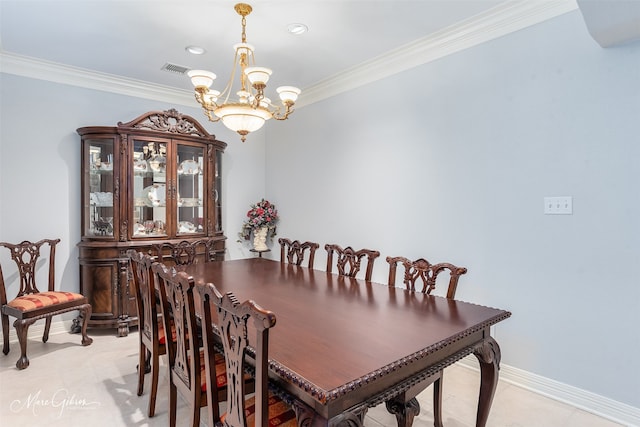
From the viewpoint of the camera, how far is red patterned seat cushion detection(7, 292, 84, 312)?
2.86 meters

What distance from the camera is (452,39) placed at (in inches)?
112

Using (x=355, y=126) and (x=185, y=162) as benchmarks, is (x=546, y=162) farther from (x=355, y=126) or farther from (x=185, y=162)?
(x=185, y=162)

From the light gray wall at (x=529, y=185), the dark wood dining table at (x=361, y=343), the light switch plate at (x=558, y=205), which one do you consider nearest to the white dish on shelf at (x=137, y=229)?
the dark wood dining table at (x=361, y=343)

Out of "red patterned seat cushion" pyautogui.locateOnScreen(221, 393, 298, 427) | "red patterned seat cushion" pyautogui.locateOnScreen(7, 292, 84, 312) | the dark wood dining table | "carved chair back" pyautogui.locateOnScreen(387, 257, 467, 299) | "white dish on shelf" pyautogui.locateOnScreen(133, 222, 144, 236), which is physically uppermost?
"white dish on shelf" pyautogui.locateOnScreen(133, 222, 144, 236)

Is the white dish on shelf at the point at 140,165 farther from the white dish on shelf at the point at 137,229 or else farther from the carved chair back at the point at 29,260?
the carved chair back at the point at 29,260

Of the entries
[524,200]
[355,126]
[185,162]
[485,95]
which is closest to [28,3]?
[185,162]

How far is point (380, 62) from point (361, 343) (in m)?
2.79

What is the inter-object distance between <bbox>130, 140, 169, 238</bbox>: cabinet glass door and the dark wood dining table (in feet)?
5.57

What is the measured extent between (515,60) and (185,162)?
10.7 ft

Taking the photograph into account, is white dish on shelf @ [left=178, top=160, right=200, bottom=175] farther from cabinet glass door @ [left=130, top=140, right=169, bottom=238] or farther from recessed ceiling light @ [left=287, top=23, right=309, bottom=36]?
recessed ceiling light @ [left=287, top=23, right=309, bottom=36]

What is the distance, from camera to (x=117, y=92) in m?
3.89

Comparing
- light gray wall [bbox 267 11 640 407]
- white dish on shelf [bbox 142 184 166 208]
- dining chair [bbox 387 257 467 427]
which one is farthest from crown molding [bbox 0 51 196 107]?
dining chair [bbox 387 257 467 427]

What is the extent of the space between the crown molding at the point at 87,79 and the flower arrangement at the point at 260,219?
4.96 ft

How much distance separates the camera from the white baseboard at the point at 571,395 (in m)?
2.07
